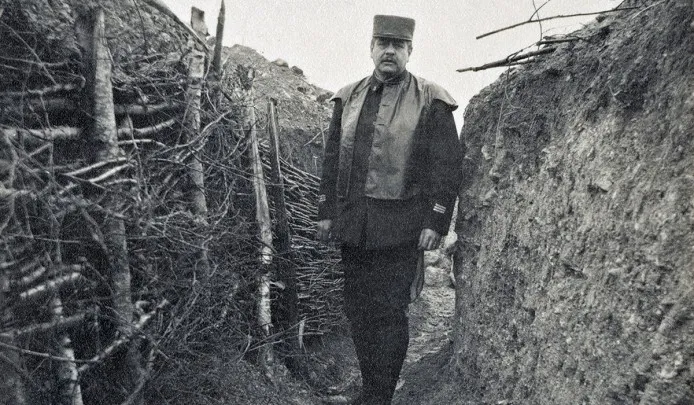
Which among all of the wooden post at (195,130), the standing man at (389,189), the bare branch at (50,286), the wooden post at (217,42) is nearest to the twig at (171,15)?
the wooden post at (217,42)

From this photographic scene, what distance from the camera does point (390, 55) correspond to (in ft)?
10.2

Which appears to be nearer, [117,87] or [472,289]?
[117,87]

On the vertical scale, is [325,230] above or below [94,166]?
below

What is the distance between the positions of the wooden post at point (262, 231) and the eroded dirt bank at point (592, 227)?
46.8 inches

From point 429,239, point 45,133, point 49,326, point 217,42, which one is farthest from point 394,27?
point 49,326

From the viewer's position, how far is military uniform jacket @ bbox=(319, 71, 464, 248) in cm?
304

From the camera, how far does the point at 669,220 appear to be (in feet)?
4.83

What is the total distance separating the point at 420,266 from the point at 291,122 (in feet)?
7.36

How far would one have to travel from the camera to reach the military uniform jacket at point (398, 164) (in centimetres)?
304

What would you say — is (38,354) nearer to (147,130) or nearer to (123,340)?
(123,340)

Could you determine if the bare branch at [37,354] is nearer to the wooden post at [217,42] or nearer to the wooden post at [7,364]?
the wooden post at [7,364]

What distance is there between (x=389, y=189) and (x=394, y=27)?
3.01 feet

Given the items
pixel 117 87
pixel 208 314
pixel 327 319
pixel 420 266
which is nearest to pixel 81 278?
pixel 208 314

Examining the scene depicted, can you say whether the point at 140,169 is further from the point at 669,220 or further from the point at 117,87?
the point at 669,220
